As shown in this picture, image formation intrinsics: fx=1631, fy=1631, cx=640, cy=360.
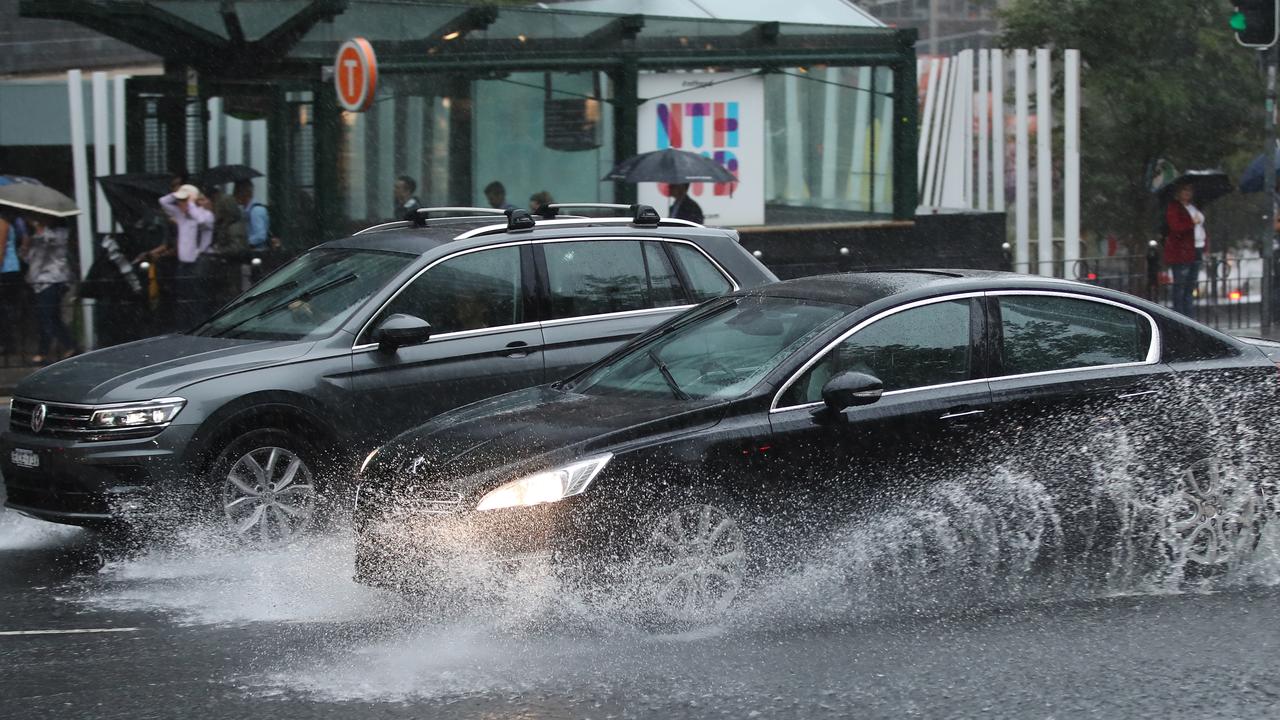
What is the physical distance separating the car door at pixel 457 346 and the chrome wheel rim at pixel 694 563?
2555 millimetres

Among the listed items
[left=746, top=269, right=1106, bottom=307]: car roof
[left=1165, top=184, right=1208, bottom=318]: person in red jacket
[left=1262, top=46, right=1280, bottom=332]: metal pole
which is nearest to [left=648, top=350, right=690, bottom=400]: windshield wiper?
[left=746, top=269, right=1106, bottom=307]: car roof

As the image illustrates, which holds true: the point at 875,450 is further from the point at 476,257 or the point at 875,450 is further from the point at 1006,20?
the point at 1006,20

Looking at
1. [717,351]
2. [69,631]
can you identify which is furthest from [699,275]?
[69,631]

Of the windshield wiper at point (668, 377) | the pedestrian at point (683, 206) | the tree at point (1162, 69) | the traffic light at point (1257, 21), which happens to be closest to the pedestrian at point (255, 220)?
the pedestrian at point (683, 206)

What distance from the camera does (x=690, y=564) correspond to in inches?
245

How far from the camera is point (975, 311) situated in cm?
707

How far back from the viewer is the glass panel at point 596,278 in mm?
9008

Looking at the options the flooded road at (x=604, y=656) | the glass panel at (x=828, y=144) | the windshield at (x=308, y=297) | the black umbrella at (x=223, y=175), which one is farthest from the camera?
the glass panel at (x=828, y=144)

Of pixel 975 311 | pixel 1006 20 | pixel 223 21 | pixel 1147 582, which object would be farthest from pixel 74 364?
pixel 1006 20

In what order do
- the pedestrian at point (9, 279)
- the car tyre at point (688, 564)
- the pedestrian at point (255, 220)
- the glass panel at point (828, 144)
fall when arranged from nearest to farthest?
the car tyre at point (688, 564) → the pedestrian at point (9, 279) → the pedestrian at point (255, 220) → the glass panel at point (828, 144)

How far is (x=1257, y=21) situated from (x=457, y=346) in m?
10.7

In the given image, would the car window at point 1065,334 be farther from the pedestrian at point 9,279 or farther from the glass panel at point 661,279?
the pedestrian at point 9,279

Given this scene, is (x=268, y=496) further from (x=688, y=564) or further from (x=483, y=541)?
(x=688, y=564)

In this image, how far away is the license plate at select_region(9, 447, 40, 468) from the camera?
786 cm
